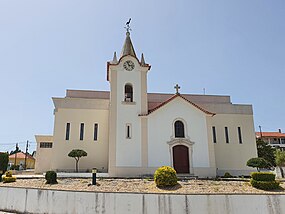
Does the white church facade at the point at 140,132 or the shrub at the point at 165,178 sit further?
the white church facade at the point at 140,132

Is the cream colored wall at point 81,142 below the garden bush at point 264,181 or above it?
above

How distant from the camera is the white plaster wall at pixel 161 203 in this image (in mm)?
13000

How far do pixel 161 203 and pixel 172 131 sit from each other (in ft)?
40.5

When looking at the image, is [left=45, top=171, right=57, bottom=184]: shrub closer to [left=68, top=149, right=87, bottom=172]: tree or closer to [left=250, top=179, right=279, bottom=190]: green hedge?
[left=68, top=149, right=87, bottom=172]: tree

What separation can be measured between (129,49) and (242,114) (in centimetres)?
1650

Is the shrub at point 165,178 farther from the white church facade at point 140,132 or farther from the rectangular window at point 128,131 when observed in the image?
the rectangular window at point 128,131

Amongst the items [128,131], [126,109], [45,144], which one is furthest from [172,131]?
[45,144]

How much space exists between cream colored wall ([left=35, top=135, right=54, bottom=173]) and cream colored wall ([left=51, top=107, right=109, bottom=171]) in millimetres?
3715

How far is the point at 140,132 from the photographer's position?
2491 cm

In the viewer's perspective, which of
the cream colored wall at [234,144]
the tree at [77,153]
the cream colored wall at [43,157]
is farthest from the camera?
the cream colored wall at [43,157]

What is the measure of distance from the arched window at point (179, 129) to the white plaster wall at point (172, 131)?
1.31 feet

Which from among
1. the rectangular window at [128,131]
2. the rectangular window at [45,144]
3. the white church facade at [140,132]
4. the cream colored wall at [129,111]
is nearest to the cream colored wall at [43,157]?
the white church facade at [140,132]

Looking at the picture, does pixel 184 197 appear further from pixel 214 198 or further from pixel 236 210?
pixel 236 210

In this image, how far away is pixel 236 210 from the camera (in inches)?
510
